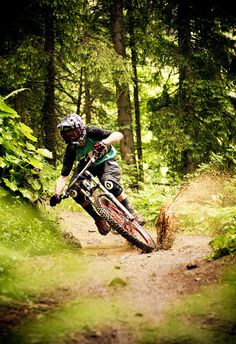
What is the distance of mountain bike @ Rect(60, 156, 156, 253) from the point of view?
598 cm

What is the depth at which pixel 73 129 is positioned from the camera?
6164 millimetres

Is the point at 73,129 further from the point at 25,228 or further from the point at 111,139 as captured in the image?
the point at 25,228

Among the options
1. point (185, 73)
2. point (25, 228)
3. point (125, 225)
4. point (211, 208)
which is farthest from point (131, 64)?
point (25, 228)

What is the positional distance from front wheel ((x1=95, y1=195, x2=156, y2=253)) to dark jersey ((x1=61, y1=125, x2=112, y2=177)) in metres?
0.89

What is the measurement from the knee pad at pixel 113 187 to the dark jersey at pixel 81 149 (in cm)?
70

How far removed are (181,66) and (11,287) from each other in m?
11.5

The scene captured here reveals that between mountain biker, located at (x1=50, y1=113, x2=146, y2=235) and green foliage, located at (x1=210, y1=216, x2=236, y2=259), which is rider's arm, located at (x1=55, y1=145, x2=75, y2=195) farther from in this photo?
green foliage, located at (x1=210, y1=216, x2=236, y2=259)

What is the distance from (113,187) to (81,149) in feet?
2.83

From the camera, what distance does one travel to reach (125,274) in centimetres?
426

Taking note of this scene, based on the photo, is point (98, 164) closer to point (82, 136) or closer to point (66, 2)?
point (82, 136)

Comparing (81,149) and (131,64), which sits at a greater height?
(131,64)

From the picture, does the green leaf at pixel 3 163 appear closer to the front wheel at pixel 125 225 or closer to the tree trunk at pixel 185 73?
the front wheel at pixel 125 225

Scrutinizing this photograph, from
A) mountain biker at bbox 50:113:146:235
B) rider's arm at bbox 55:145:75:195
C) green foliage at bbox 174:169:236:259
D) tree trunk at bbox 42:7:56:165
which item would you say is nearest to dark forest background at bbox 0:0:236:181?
tree trunk at bbox 42:7:56:165

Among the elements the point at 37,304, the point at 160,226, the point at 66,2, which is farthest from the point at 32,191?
the point at 66,2
